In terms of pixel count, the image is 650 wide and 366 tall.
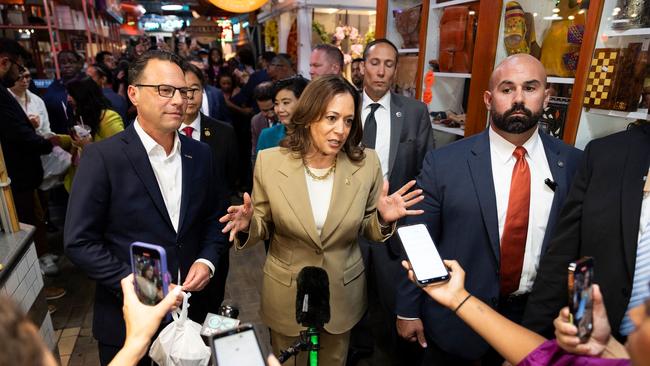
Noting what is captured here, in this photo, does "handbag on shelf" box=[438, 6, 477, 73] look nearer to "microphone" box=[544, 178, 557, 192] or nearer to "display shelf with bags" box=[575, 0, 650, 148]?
"display shelf with bags" box=[575, 0, 650, 148]

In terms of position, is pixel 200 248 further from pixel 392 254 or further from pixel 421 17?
pixel 421 17

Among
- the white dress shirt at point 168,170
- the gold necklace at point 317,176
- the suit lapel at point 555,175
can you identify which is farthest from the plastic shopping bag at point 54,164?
the suit lapel at point 555,175

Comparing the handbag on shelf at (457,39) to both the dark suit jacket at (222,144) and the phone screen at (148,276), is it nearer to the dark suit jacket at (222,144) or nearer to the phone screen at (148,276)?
the dark suit jacket at (222,144)

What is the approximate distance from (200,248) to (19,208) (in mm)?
2462

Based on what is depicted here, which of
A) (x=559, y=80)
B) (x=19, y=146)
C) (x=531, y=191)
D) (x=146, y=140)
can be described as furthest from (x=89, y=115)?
(x=559, y=80)

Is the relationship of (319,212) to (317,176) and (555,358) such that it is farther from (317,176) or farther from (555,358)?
(555,358)

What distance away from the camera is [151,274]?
121 cm

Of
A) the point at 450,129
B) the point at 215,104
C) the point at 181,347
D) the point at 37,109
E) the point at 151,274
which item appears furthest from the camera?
the point at 215,104

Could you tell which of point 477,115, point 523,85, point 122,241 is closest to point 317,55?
point 477,115

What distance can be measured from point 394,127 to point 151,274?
208 centimetres

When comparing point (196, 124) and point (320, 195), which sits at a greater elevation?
point (196, 124)

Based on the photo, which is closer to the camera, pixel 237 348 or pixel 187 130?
pixel 237 348

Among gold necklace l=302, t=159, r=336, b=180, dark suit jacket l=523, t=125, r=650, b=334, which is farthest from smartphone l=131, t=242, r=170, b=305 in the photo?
dark suit jacket l=523, t=125, r=650, b=334

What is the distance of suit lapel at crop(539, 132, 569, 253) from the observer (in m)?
1.79
